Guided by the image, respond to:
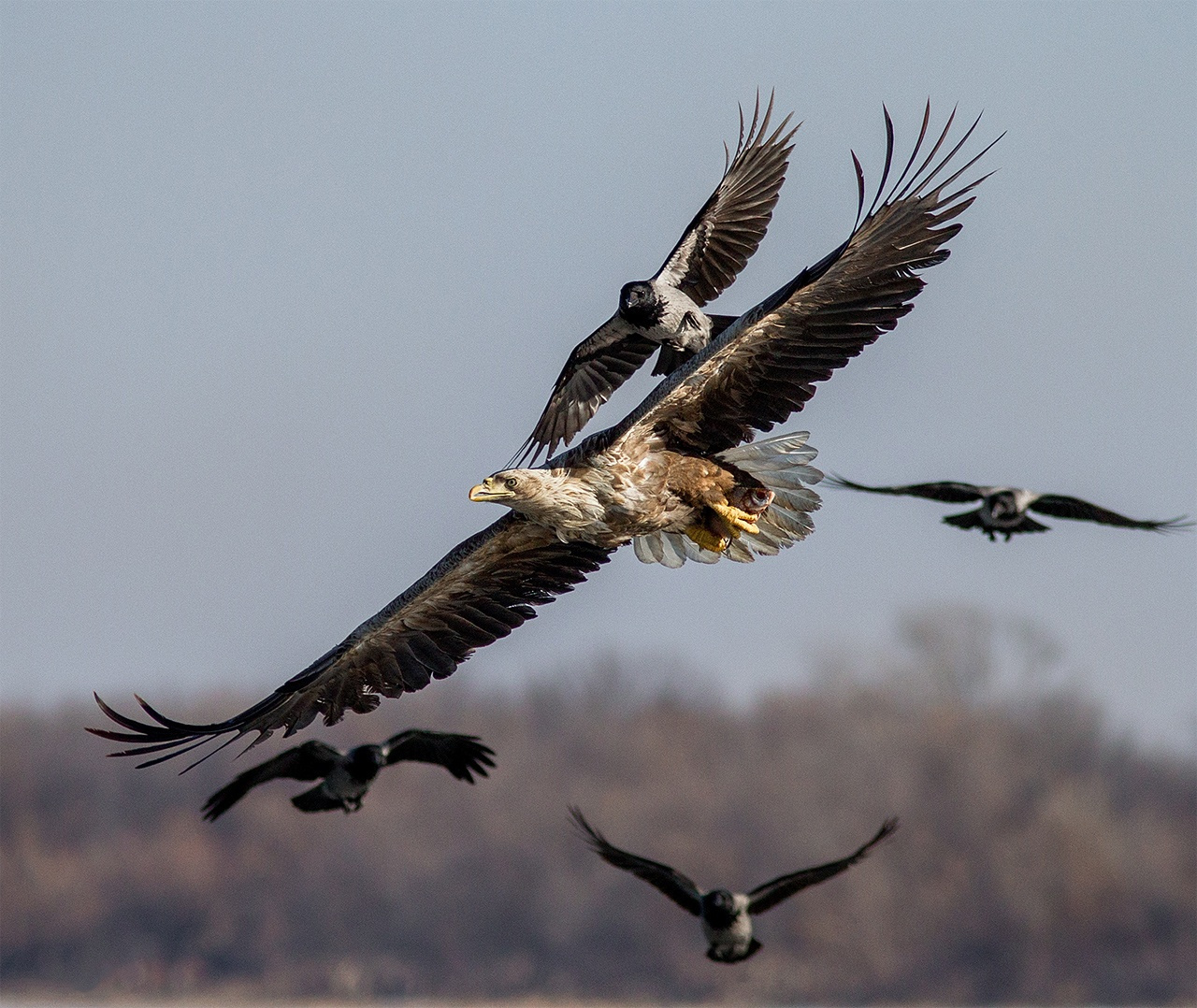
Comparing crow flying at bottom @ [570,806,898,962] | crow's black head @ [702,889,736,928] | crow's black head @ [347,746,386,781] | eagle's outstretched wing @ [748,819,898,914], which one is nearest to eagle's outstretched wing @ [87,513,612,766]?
crow's black head @ [347,746,386,781]

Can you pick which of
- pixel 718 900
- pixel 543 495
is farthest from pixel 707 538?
pixel 718 900

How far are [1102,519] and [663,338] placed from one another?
2595 mm

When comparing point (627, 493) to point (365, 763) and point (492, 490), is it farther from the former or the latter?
point (365, 763)

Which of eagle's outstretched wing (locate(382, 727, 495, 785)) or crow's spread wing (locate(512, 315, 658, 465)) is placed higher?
crow's spread wing (locate(512, 315, 658, 465))

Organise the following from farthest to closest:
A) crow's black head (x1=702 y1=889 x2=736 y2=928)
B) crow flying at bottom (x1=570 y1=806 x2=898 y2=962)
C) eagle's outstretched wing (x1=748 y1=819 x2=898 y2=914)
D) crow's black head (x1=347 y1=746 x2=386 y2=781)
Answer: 1. crow's black head (x1=702 y1=889 x2=736 y2=928)
2. crow flying at bottom (x1=570 y1=806 x2=898 y2=962)
3. eagle's outstretched wing (x1=748 y1=819 x2=898 y2=914)
4. crow's black head (x1=347 y1=746 x2=386 y2=781)

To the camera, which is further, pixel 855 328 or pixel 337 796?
pixel 337 796

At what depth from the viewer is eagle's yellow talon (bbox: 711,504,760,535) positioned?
7.46 metres

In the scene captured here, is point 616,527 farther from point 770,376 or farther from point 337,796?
point 337,796

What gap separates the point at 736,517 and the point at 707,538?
17 centimetres

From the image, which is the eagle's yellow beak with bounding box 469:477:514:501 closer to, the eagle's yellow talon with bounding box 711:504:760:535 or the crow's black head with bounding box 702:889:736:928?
the eagle's yellow talon with bounding box 711:504:760:535

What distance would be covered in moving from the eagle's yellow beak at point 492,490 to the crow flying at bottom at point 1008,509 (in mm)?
3214

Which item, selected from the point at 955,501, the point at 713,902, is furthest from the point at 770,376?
the point at 713,902

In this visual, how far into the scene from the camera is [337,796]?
29.5ft

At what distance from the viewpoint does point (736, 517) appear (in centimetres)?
749
